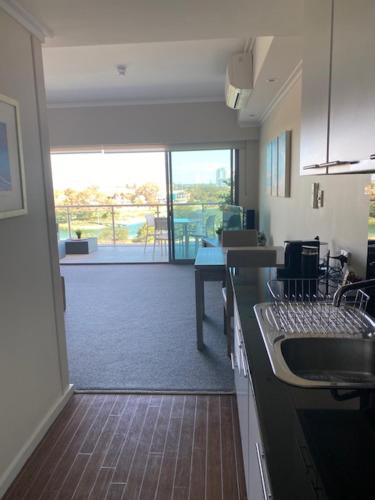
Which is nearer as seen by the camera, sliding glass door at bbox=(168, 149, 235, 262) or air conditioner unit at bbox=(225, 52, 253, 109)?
air conditioner unit at bbox=(225, 52, 253, 109)

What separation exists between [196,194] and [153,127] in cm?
128

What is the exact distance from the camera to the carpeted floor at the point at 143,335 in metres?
2.69

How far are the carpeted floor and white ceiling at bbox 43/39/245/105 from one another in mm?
2610

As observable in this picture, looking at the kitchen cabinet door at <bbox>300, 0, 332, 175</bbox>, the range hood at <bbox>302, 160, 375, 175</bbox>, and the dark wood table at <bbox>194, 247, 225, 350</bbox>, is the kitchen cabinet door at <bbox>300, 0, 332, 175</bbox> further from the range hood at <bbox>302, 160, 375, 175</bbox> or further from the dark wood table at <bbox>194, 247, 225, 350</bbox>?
the dark wood table at <bbox>194, 247, 225, 350</bbox>

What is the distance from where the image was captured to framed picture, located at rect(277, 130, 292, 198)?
333 cm

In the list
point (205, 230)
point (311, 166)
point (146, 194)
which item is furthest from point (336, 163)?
point (146, 194)

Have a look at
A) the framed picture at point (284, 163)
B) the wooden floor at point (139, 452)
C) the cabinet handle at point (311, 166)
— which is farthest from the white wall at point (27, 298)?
the framed picture at point (284, 163)

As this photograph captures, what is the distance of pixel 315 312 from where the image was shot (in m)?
1.61

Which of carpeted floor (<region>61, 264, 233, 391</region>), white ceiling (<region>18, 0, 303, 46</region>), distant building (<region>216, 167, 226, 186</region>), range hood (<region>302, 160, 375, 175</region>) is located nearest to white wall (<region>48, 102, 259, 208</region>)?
distant building (<region>216, 167, 226, 186</region>)

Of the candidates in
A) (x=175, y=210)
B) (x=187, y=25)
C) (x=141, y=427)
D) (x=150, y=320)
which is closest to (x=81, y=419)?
(x=141, y=427)

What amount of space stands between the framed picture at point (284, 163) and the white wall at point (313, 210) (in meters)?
0.08

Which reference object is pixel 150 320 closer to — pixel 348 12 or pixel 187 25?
pixel 187 25

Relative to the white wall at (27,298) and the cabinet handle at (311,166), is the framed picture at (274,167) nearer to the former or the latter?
the cabinet handle at (311,166)

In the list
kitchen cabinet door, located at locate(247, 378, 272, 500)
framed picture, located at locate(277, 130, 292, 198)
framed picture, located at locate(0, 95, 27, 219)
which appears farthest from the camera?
framed picture, located at locate(277, 130, 292, 198)
